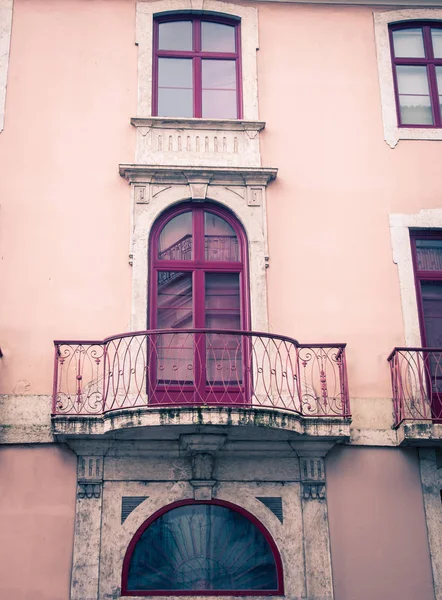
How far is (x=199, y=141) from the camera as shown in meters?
12.9

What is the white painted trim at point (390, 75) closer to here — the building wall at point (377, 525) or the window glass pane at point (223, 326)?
the window glass pane at point (223, 326)

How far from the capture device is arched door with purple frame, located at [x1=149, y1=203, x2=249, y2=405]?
37.7ft

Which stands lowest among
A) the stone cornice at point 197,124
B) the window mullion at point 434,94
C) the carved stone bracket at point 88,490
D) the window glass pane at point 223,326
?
the carved stone bracket at point 88,490

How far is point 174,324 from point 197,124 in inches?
106

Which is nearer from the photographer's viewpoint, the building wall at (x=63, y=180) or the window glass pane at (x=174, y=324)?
the window glass pane at (x=174, y=324)

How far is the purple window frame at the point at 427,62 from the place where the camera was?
13328mm

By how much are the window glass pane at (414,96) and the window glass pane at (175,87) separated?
9.25 feet

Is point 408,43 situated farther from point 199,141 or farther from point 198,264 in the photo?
point 198,264

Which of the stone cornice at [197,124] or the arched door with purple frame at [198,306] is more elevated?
the stone cornice at [197,124]

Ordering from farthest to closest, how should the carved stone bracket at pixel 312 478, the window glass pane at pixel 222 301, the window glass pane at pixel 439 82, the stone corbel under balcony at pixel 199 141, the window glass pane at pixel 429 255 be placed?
the window glass pane at pixel 439 82
the stone corbel under balcony at pixel 199 141
the window glass pane at pixel 429 255
the window glass pane at pixel 222 301
the carved stone bracket at pixel 312 478

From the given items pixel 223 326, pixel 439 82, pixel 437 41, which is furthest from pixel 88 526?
pixel 437 41

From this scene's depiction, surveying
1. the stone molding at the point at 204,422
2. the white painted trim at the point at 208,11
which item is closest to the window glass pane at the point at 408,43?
the white painted trim at the point at 208,11

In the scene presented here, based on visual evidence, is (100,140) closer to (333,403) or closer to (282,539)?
(333,403)

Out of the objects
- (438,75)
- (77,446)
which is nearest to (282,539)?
(77,446)
